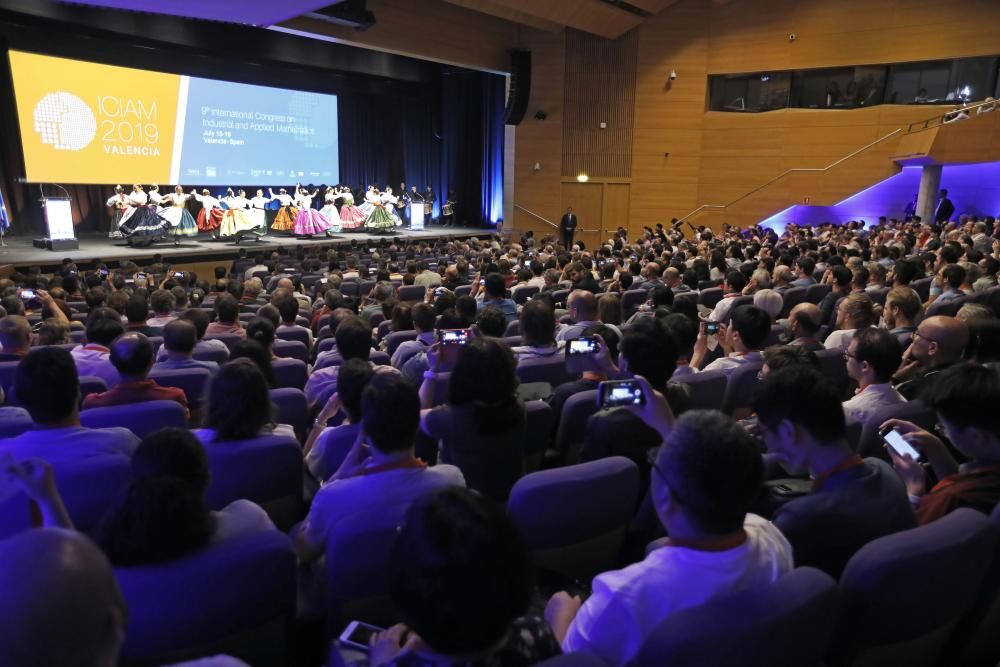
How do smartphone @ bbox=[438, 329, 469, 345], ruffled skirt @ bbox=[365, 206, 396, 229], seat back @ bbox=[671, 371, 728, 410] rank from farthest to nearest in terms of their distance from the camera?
ruffled skirt @ bbox=[365, 206, 396, 229]
smartphone @ bbox=[438, 329, 469, 345]
seat back @ bbox=[671, 371, 728, 410]

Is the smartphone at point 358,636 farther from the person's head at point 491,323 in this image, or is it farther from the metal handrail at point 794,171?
the metal handrail at point 794,171

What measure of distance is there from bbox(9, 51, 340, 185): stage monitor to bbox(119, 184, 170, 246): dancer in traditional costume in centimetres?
83

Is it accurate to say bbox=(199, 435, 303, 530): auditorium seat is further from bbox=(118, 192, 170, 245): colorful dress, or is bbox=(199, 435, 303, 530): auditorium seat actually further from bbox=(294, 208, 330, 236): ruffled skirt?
bbox=(294, 208, 330, 236): ruffled skirt

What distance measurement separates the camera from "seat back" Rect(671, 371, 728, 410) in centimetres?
301

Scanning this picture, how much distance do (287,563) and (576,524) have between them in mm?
794

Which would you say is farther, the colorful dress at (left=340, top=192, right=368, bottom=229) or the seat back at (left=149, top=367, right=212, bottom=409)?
the colorful dress at (left=340, top=192, right=368, bottom=229)

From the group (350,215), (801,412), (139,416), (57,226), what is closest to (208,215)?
(57,226)

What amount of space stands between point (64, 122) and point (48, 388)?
12219 mm

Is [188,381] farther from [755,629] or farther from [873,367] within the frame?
[873,367]

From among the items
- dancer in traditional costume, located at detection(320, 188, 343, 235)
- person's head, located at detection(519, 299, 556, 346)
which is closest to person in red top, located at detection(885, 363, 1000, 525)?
person's head, located at detection(519, 299, 556, 346)

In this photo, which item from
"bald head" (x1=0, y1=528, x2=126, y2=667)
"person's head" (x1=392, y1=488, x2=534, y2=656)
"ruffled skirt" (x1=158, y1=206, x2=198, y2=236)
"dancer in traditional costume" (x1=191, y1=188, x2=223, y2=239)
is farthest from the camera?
"dancer in traditional costume" (x1=191, y1=188, x2=223, y2=239)

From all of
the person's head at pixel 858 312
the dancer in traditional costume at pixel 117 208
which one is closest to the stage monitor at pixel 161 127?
the dancer in traditional costume at pixel 117 208

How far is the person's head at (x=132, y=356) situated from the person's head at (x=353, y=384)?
1.06 metres

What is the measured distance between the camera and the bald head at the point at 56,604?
0.81 metres
